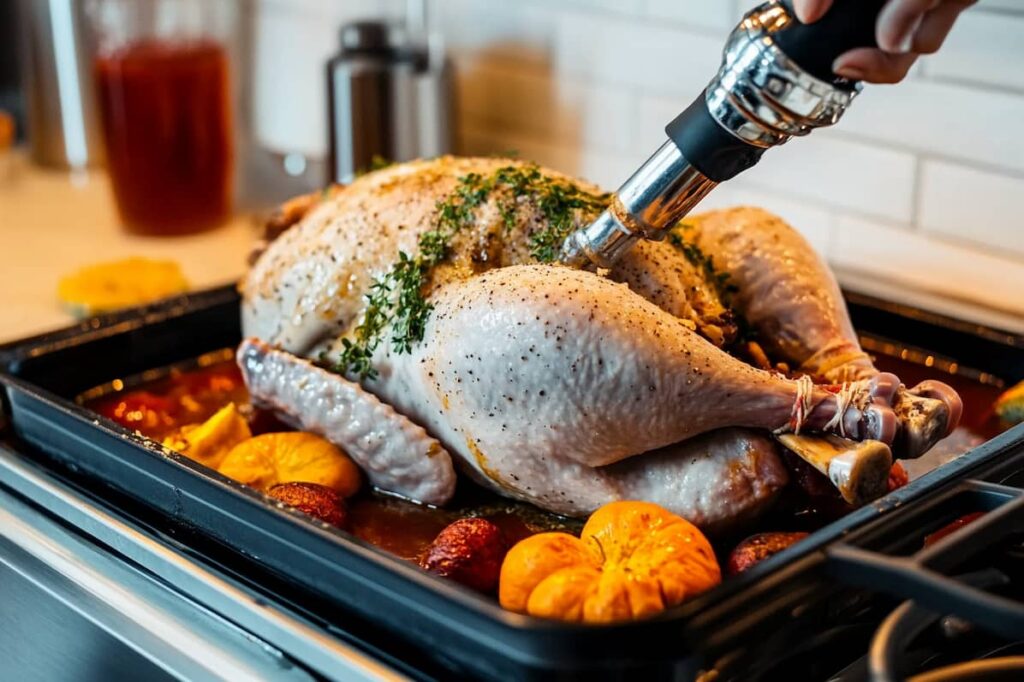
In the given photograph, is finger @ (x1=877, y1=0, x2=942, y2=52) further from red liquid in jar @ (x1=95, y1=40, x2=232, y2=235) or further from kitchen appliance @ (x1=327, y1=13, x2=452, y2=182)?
red liquid in jar @ (x1=95, y1=40, x2=232, y2=235)

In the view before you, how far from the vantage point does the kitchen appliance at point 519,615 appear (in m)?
0.93

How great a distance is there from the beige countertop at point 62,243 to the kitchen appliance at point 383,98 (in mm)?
332

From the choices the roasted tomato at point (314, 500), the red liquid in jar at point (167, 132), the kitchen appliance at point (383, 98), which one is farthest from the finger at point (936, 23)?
the red liquid in jar at point (167, 132)

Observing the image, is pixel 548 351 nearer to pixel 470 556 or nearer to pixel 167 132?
pixel 470 556

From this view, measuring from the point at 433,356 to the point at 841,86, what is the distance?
1.67 ft

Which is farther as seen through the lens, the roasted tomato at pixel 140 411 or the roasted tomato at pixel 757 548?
the roasted tomato at pixel 140 411

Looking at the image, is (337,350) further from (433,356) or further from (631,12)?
(631,12)

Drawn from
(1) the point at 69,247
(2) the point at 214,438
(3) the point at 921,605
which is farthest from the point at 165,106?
(3) the point at 921,605

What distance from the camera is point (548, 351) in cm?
124

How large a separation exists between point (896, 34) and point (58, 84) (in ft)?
7.67

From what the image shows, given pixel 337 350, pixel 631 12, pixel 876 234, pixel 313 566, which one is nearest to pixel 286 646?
pixel 313 566

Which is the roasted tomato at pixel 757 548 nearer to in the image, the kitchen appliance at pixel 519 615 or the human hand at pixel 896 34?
the kitchen appliance at pixel 519 615

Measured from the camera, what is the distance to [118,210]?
2604 mm

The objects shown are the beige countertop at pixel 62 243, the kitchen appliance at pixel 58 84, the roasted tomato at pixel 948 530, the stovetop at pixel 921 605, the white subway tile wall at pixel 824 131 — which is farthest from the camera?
the kitchen appliance at pixel 58 84
